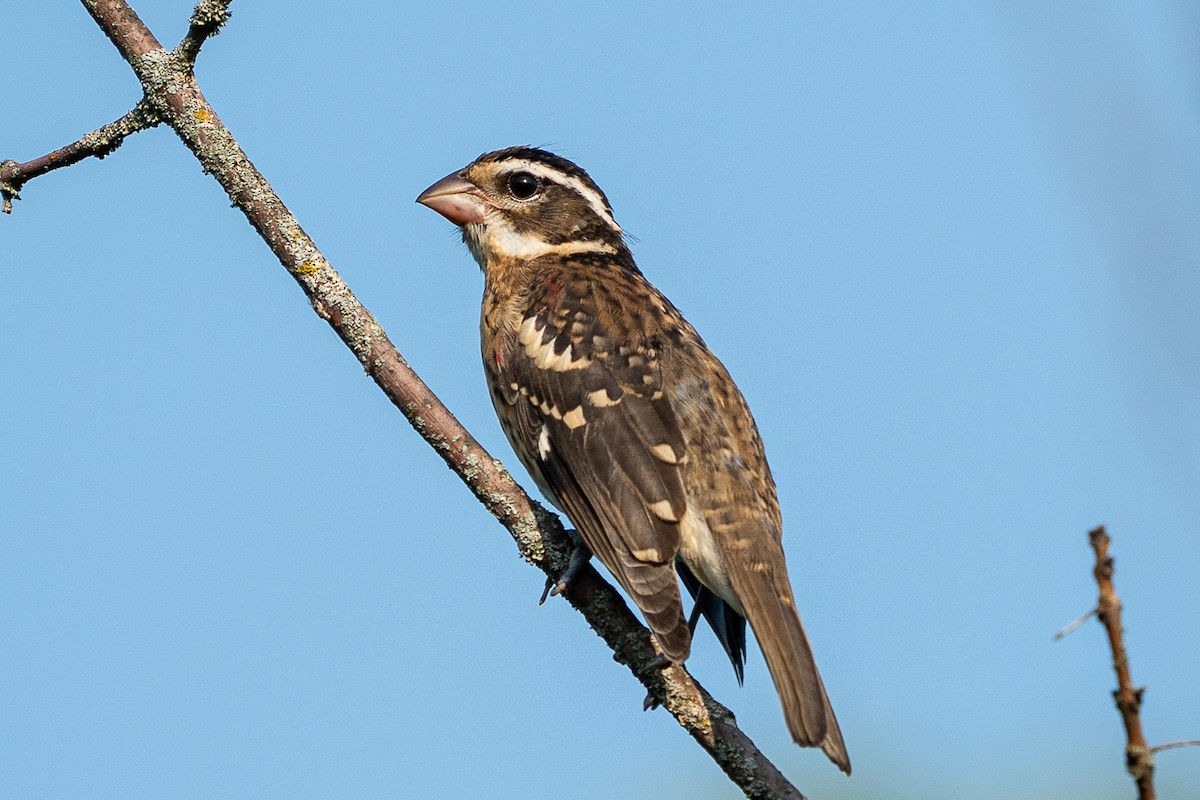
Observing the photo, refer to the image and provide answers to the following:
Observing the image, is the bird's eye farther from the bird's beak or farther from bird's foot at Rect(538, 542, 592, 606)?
bird's foot at Rect(538, 542, 592, 606)

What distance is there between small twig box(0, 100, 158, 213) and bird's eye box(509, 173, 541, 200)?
2423 mm

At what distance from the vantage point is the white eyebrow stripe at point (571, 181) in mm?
6934

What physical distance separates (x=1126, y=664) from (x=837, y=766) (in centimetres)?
200

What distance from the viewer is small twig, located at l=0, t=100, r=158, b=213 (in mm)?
4738

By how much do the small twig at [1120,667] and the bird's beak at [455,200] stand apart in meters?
4.72

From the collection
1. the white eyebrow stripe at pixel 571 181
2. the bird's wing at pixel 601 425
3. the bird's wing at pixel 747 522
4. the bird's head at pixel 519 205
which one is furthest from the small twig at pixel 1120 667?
the white eyebrow stripe at pixel 571 181

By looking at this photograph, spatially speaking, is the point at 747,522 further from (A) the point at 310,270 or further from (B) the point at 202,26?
(B) the point at 202,26

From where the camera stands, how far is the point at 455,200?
6.85 metres

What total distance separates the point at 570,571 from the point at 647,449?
0.76 metres

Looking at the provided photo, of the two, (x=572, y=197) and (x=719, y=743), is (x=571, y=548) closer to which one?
(x=719, y=743)

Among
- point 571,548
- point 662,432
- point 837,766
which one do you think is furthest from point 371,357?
point 837,766

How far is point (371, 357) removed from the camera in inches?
186

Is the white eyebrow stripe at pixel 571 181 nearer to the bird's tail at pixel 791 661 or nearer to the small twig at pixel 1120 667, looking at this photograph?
the bird's tail at pixel 791 661

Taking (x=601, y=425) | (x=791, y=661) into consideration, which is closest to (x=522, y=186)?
(x=601, y=425)
